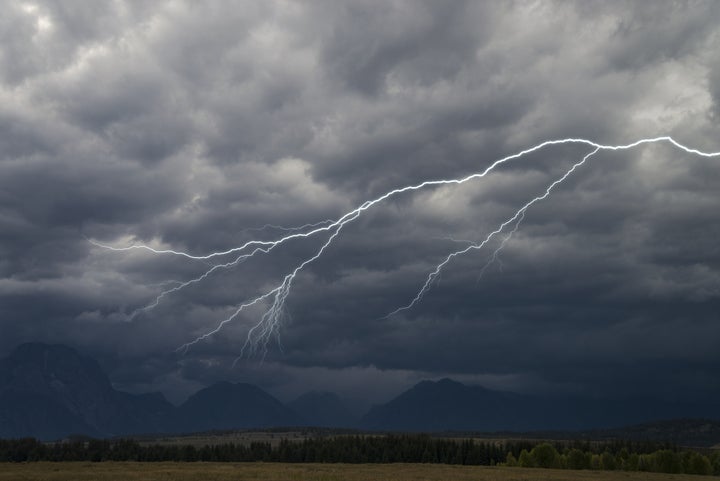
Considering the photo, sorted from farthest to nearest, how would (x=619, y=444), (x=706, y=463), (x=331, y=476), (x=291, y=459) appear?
1. (x=619, y=444)
2. (x=291, y=459)
3. (x=706, y=463)
4. (x=331, y=476)

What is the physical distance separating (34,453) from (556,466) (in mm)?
70452

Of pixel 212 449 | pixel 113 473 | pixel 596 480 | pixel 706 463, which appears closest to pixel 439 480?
pixel 596 480

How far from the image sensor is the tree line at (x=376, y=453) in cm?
8719

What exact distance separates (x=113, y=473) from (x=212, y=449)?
6017 centimetres

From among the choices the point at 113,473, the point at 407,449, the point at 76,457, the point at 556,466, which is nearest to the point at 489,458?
the point at 407,449

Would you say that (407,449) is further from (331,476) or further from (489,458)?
(331,476)

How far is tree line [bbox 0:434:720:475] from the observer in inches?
3433

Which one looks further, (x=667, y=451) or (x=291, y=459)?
(x=291, y=459)

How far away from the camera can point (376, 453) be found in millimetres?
109438

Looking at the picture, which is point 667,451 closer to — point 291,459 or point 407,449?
point 407,449

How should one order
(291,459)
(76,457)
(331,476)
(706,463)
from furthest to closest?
(291,459) < (76,457) < (706,463) < (331,476)

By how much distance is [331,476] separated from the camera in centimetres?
5053

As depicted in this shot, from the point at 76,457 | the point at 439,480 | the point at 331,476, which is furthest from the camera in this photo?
the point at 76,457

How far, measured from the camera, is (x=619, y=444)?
396ft
